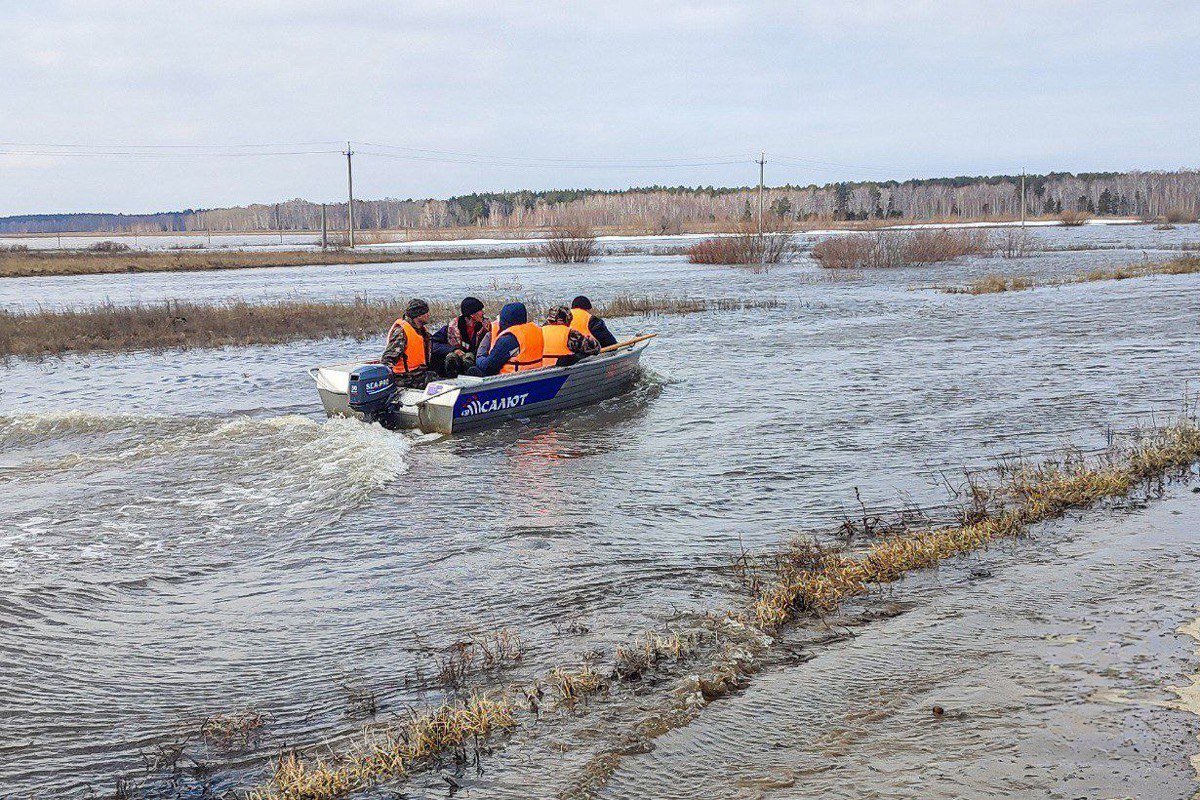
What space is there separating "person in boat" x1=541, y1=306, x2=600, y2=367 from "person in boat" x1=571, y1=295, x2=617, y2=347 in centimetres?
51

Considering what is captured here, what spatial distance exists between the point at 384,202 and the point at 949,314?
175947 millimetres

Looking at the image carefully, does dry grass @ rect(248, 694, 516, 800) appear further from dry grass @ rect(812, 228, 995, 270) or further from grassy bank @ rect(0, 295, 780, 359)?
dry grass @ rect(812, 228, 995, 270)

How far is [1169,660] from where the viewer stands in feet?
18.0

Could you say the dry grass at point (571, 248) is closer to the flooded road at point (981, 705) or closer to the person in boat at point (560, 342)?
the person in boat at point (560, 342)

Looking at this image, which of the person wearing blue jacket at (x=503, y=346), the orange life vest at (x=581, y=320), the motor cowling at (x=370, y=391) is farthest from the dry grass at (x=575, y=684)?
the orange life vest at (x=581, y=320)

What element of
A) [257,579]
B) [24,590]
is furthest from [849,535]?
[24,590]

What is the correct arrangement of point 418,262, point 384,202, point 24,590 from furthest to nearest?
point 384,202 < point 418,262 < point 24,590

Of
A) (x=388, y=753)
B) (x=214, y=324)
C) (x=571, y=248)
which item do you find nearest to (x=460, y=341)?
(x=388, y=753)

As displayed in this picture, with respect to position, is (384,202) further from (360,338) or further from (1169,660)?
(1169,660)

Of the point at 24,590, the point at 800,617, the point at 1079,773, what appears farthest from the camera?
the point at 24,590

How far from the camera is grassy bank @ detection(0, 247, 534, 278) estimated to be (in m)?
56.6

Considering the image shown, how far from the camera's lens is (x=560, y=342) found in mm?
14742

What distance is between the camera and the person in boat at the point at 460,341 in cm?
1484

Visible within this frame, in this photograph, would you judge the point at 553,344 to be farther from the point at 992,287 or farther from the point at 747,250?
the point at 747,250
